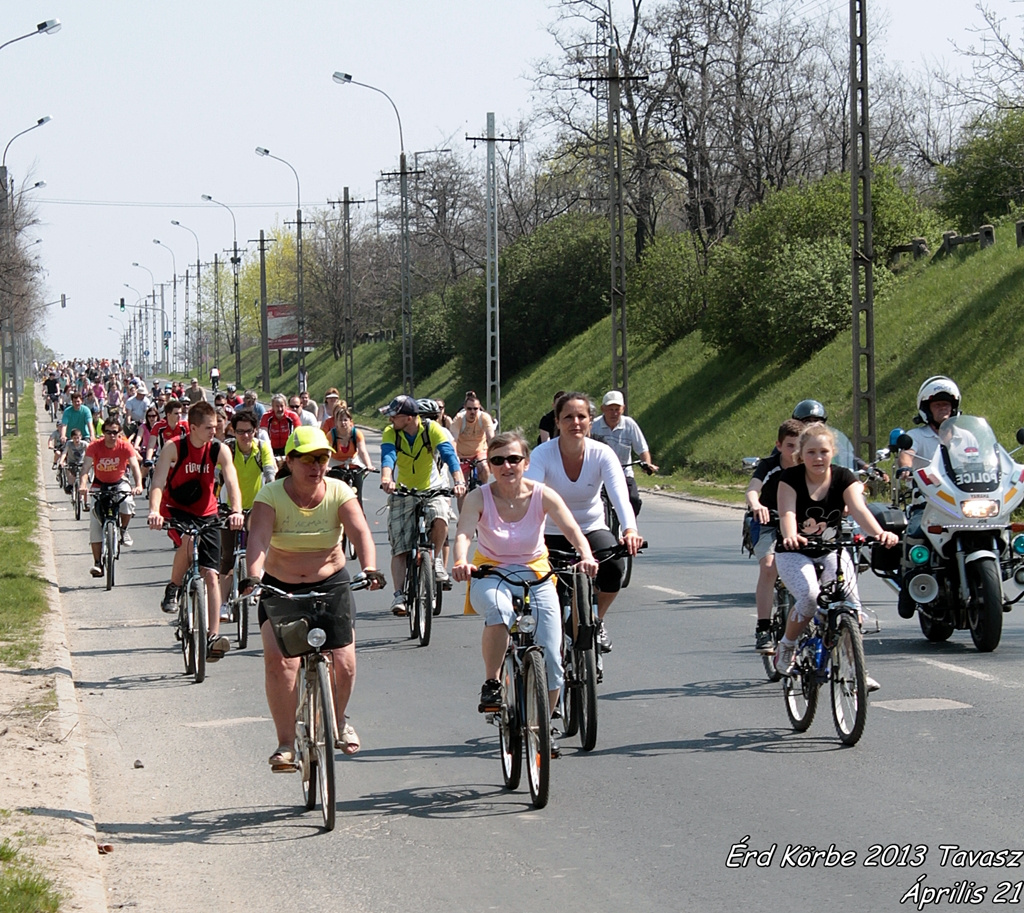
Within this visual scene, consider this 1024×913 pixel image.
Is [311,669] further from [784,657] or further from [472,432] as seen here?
[472,432]

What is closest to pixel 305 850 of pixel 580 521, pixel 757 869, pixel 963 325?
pixel 757 869

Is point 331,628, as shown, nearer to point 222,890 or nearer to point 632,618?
point 222,890

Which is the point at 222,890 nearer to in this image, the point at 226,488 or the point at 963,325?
the point at 226,488

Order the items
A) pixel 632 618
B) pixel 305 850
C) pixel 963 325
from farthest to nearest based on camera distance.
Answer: pixel 963 325, pixel 632 618, pixel 305 850

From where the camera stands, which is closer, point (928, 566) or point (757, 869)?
point (757, 869)

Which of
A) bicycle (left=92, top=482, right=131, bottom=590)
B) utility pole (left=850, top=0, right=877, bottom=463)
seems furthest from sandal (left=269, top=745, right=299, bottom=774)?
utility pole (left=850, top=0, right=877, bottom=463)

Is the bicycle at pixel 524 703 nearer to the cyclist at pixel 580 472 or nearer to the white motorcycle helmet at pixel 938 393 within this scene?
the cyclist at pixel 580 472

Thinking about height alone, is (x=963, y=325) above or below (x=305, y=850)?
above

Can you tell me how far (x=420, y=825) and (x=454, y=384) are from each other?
58.0 m

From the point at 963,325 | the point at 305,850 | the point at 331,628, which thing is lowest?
the point at 305,850

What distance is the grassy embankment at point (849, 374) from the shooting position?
2831cm

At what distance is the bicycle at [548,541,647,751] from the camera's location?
26.1 ft

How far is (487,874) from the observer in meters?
6.09

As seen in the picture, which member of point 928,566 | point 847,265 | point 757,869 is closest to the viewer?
point 757,869
